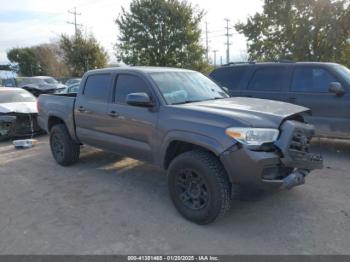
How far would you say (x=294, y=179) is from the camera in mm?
3699

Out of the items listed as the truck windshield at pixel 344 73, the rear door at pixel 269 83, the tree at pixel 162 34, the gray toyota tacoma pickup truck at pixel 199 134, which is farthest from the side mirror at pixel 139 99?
the tree at pixel 162 34

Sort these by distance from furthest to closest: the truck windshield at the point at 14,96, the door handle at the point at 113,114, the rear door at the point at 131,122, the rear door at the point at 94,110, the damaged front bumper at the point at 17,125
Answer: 1. the truck windshield at the point at 14,96
2. the damaged front bumper at the point at 17,125
3. the rear door at the point at 94,110
4. the door handle at the point at 113,114
5. the rear door at the point at 131,122

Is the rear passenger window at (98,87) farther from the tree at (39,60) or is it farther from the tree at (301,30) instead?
the tree at (39,60)

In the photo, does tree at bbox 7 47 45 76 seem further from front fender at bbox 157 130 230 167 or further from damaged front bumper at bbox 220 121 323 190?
damaged front bumper at bbox 220 121 323 190

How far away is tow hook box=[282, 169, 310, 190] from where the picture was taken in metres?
3.62

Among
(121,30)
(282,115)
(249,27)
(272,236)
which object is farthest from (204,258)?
(121,30)

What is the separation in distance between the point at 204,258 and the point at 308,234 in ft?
4.01

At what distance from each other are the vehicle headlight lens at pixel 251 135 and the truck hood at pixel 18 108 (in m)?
7.23

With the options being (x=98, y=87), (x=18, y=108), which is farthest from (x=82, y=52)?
(x=98, y=87)

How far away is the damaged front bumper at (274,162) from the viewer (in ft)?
11.4

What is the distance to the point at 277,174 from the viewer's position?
3.65 meters

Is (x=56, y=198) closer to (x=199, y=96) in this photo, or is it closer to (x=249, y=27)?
(x=199, y=96)

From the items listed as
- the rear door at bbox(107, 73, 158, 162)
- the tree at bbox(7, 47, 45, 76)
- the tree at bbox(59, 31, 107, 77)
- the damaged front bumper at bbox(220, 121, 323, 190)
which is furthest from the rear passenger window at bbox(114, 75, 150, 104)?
the tree at bbox(7, 47, 45, 76)

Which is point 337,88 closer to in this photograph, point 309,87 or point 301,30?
point 309,87
